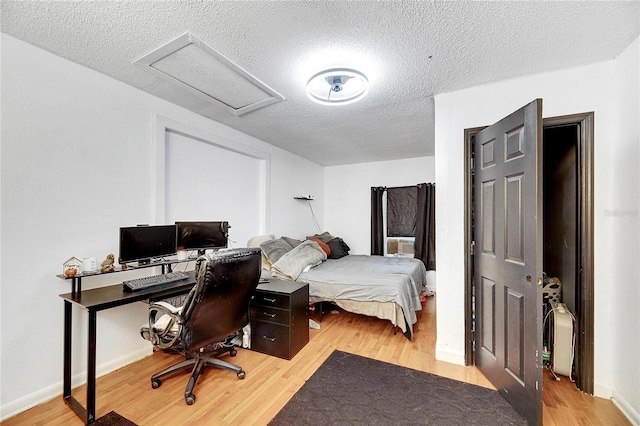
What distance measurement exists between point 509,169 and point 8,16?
3.32 m

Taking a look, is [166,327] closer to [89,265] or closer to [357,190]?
[89,265]

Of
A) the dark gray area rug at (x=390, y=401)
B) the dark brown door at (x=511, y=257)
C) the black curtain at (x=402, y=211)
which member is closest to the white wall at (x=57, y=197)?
the dark gray area rug at (x=390, y=401)

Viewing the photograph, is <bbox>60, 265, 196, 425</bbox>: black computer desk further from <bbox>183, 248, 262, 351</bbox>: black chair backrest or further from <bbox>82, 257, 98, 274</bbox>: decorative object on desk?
<bbox>183, 248, 262, 351</bbox>: black chair backrest

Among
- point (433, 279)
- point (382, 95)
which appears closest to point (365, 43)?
point (382, 95)

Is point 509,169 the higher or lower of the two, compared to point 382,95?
lower

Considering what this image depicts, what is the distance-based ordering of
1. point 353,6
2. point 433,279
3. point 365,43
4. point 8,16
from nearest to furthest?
point 353,6
point 8,16
point 365,43
point 433,279

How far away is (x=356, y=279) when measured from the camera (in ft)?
9.98

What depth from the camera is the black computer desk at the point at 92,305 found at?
1.65 m

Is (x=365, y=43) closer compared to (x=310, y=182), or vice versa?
(x=365, y=43)

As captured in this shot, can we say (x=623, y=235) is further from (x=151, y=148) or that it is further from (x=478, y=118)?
(x=151, y=148)

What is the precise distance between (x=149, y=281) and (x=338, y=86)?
2.23m

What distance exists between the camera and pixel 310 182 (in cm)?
529

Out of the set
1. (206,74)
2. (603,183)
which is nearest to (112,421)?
(206,74)

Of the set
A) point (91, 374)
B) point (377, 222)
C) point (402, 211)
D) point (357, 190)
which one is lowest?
point (91, 374)
